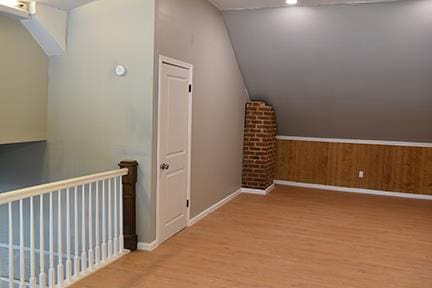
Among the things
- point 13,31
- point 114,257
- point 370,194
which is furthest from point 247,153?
point 13,31

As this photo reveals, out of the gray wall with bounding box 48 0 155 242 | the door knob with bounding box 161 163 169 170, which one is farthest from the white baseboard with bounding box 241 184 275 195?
the gray wall with bounding box 48 0 155 242

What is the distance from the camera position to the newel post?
394 cm

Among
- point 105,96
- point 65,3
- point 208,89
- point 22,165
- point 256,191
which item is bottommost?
point 256,191

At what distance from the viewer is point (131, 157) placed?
4.07 m

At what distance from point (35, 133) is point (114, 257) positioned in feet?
5.07

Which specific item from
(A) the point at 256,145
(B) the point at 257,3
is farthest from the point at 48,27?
(A) the point at 256,145

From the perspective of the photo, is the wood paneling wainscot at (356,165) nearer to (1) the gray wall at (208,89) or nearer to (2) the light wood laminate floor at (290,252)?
(2) the light wood laminate floor at (290,252)

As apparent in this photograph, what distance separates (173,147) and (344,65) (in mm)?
2988

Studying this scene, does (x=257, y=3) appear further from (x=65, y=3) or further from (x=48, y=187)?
(x=48, y=187)

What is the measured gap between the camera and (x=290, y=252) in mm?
4156

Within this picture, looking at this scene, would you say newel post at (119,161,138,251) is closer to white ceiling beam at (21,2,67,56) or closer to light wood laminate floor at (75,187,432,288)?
light wood laminate floor at (75,187,432,288)

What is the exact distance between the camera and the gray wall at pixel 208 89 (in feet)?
14.3

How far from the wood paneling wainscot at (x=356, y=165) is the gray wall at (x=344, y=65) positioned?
0.27 m

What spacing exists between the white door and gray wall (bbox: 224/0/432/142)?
1722 mm
